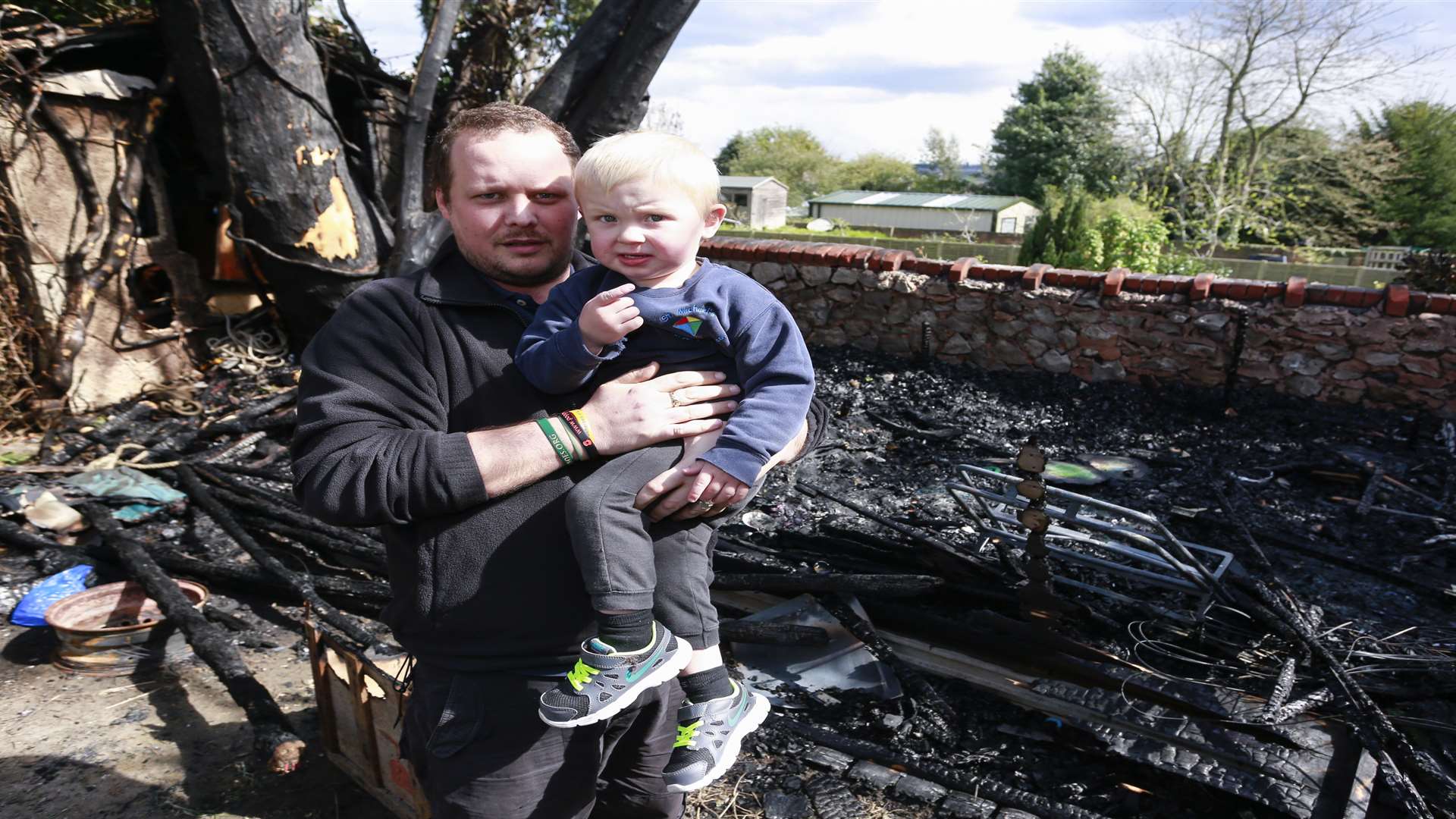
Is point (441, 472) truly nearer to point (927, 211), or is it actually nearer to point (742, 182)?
point (927, 211)

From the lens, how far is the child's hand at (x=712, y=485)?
→ 1689 millimetres

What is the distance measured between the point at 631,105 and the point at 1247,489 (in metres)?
5.90

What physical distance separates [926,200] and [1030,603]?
4690cm

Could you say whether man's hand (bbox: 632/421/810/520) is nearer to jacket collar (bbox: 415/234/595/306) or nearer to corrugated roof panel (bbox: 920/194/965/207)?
jacket collar (bbox: 415/234/595/306)

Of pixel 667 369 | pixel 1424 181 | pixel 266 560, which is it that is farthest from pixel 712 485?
pixel 1424 181

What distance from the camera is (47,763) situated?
333cm

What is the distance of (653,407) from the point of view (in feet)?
5.58

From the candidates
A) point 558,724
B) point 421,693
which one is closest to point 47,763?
point 421,693

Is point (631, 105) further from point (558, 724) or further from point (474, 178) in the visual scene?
point (558, 724)

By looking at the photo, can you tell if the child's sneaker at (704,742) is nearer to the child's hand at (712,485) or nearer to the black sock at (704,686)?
the black sock at (704,686)

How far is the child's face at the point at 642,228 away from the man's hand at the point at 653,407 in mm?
221

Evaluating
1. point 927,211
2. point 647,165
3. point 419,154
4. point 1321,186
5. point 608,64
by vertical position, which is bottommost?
point 927,211

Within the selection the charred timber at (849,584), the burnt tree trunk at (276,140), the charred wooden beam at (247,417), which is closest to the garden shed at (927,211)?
the burnt tree trunk at (276,140)

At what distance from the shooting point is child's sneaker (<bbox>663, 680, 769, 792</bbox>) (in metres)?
1.85
